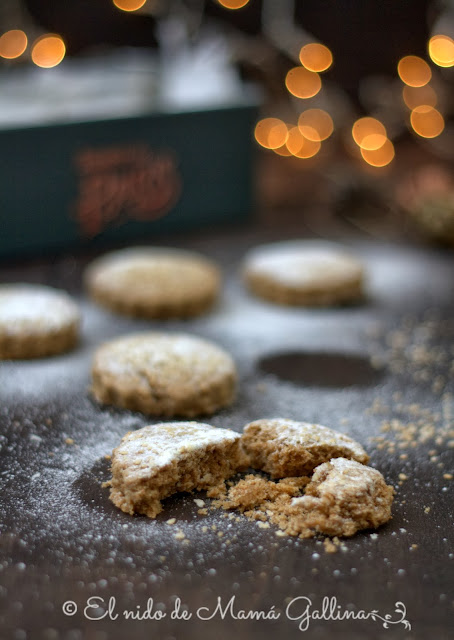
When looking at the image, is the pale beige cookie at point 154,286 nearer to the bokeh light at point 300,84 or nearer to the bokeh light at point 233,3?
the bokeh light at point 300,84

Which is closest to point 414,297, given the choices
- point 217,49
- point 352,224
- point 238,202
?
point 352,224

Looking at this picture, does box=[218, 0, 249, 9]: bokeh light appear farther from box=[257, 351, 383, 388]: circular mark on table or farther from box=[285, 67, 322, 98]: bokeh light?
box=[257, 351, 383, 388]: circular mark on table

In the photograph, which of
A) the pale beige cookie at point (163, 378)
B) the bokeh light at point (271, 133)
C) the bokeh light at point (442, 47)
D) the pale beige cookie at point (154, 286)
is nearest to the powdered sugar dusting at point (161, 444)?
the pale beige cookie at point (163, 378)

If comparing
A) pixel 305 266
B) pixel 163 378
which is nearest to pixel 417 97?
pixel 305 266

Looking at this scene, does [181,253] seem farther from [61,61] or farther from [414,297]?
[61,61]

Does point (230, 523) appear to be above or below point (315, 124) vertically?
below

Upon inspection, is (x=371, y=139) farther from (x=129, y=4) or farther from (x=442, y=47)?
(x=129, y=4)

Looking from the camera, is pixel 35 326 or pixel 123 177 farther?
pixel 123 177
